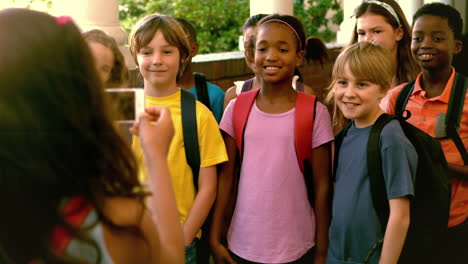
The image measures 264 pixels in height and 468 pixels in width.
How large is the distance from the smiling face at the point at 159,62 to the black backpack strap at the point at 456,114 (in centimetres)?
130

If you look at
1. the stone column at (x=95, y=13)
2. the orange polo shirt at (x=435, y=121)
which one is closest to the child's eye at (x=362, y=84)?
the orange polo shirt at (x=435, y=121)

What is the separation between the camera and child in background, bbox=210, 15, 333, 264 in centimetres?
272

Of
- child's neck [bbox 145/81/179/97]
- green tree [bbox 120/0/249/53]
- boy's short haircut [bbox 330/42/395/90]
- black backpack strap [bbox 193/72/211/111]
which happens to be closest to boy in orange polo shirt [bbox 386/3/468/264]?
boy's short haircut [bbox 330/42/395/90]

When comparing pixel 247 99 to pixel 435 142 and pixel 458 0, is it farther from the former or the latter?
pixel 458 0

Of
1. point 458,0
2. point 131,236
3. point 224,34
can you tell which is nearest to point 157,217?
point 131,236

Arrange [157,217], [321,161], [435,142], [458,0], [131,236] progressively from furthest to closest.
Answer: [458,0]
[321,161]
[435,142]
[157,217]
[131,236]

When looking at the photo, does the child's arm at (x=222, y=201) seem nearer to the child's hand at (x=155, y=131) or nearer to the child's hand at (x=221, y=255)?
the child's hand at (x=221, y=255)

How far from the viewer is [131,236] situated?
1431 millimetres

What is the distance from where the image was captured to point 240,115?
112 inches

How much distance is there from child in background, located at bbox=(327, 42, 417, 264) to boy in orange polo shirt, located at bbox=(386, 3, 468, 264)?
1.27 ft

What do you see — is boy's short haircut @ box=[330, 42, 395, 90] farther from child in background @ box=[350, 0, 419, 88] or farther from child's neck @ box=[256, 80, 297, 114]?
child in background @ box=[350, 0, 419, 88]

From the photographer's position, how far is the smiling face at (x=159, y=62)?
9.26ft

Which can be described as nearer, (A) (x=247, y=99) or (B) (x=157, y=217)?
(B) (x=157, y=217)

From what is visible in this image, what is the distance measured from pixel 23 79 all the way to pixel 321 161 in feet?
5.57
